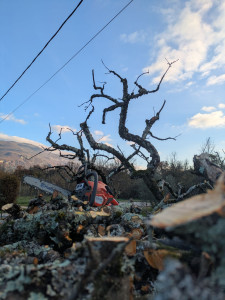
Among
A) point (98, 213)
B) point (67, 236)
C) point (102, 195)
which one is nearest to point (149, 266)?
point (67, 236)

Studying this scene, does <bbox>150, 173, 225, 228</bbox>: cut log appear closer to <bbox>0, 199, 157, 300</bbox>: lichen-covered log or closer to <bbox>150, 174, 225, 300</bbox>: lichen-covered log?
<bbox>150, 174, 225, 300</bbox>: lichen-covered log

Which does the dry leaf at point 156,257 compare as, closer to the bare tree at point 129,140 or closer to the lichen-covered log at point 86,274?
the lichen-covered log at point 86,274

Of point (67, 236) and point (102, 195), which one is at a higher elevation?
point (102, 195)

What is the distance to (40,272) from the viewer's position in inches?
34.8

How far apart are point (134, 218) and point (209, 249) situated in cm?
172

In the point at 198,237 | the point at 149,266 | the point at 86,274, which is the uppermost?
the point at 198,237

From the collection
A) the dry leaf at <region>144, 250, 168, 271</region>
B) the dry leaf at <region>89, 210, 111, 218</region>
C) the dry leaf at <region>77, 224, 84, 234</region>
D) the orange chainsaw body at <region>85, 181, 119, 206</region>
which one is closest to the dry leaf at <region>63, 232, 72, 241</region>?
the dry leaf at <region>77, 224, 84, 234</region>

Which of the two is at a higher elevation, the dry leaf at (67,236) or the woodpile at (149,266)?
the woodpile at (149,266)

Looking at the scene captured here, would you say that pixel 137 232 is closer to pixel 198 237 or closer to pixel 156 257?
pixel 156 257

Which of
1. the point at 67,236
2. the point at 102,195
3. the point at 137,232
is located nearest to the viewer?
the point at 67,236

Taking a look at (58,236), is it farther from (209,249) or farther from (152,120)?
(152,120)

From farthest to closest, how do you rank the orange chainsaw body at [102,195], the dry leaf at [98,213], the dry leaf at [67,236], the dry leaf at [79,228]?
1. the orange chainsaw body at [102,195]
2. the dry leaf at [98,213]
3. the dry leaf at [79,228]
4. the dry leaf at [67,236]

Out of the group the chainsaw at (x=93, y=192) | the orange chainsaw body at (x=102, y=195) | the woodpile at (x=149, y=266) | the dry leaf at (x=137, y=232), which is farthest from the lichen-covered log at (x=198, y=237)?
the orange chainsaw body at (x=102, y=195)

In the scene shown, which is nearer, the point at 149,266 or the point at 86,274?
the point at 86,274
